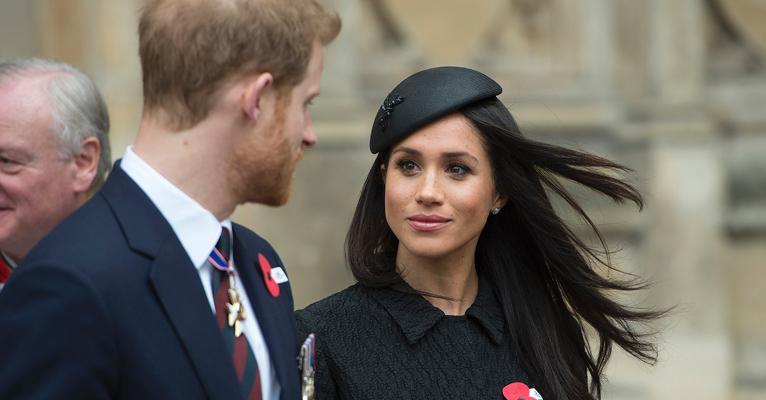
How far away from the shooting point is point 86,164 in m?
3.19

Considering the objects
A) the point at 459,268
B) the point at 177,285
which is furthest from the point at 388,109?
the point at 177,285

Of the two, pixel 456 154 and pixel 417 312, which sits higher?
pixel 456 154

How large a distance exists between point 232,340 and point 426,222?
2.95 feet

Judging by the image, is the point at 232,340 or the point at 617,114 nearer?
the point at 232,340

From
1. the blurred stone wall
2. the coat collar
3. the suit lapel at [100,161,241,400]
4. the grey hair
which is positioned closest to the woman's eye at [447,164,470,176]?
the coat collar

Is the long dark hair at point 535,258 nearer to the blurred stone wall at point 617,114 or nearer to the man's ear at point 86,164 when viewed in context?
the man's ear at point 86,164

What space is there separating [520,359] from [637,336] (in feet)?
1.46

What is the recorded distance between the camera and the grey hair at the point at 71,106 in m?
3.15

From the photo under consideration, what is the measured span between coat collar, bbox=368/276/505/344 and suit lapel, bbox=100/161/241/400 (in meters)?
0.96

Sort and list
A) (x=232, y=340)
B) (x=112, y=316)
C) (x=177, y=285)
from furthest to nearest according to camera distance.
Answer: (x=232, y=340), (x=177, y=285), (x=112, y=316)

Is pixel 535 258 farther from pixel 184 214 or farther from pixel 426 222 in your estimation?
pixel 184 214

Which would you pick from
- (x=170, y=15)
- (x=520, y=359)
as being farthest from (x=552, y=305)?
(x=170, y=15)

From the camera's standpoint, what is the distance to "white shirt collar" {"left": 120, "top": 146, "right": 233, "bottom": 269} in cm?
244

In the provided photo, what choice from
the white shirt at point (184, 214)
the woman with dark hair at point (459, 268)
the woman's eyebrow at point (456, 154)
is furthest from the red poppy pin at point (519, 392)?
the white shirt at point (184, 214)
